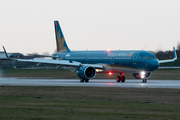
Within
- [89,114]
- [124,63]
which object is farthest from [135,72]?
[89,114]

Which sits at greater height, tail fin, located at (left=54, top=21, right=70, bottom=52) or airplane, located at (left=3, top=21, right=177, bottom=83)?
tail fin, located at (left=54, top=21, right=70, bottom=52)

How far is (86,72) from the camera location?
4453 centimetres

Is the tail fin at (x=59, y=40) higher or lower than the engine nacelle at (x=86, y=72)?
higher

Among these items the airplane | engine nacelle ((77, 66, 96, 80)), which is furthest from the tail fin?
engine nacelle ((77, 66, 96, 80))

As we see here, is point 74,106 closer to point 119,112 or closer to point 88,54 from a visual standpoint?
point 119,112

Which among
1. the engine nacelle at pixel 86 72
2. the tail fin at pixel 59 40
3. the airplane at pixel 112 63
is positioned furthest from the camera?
the tail fin at pixel 59 40

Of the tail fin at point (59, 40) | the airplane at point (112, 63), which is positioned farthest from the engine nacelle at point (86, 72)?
the tail fin at point (59, 40)

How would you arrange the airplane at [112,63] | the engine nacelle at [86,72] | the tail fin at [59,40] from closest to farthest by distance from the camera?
the airplane at [112,63] < the engine nacelle at [86,72] < the tail fin at [59,40]

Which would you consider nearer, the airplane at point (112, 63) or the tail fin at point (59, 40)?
the airplane at point (112, 63)

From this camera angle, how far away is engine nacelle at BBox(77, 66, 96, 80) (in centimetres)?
4247

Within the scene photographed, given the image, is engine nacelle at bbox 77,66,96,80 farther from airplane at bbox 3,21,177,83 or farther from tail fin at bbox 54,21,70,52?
tail fin at bbox 54,21,70,52

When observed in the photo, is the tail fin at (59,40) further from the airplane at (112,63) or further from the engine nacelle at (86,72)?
the engine nacelle at (86,72)

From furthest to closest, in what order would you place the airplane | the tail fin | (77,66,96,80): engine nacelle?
the tail fin
(77,66,96,80): engine nacelle
the airplane

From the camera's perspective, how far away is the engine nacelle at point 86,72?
42.5 metres
